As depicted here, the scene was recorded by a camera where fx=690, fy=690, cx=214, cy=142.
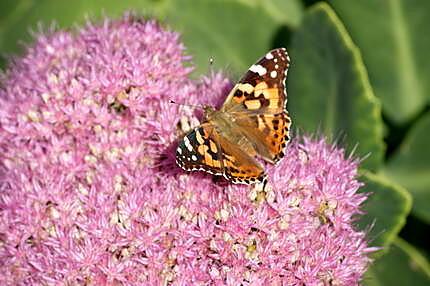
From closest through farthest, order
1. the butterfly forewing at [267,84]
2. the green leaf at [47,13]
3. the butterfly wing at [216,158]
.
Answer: the butterfly wing at [216,158], the butterfly forewing at [267,84], the green leaf at [47,13]

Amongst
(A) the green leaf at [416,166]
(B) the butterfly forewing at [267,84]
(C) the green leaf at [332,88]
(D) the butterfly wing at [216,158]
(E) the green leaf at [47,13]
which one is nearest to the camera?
(D) the butterfly wing at [216,158]

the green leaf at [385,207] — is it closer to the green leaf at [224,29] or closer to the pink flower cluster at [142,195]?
the pink flower cluster at [142,195]

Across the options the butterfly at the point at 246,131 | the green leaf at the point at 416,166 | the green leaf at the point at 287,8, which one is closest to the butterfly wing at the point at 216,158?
the butterfly at the point at 246,131

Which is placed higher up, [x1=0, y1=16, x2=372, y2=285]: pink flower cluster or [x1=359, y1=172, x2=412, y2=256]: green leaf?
[x1=0, y1=16, x2=372, y2=285]: pink flower cluster

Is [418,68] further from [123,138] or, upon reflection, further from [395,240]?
[123,138]

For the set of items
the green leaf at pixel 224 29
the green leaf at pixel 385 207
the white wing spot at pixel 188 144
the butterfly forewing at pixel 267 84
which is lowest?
the green leaf at pixel 385 207

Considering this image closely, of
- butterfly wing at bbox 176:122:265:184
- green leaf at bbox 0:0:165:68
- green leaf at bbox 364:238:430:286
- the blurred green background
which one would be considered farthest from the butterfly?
green leaf at bbox 0:0:165:68

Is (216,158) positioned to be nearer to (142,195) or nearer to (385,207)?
(142,195)

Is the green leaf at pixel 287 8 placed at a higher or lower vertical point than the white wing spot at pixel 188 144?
higher

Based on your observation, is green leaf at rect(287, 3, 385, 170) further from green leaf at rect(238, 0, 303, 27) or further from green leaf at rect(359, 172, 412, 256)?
green leaf at rect(238, 0, 303, 27)
